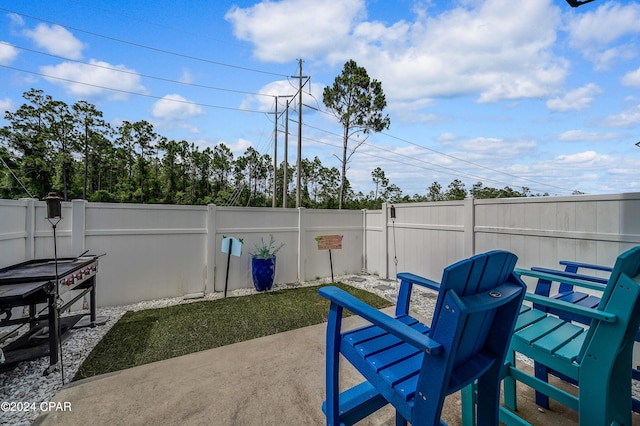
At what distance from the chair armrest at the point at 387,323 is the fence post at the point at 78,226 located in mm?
3936

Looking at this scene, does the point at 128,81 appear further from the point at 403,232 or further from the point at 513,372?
the point at 513,372

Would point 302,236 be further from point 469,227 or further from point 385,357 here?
point 385,357

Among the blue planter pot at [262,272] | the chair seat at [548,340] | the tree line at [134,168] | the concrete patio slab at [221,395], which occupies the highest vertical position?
the tree line at [134,168]

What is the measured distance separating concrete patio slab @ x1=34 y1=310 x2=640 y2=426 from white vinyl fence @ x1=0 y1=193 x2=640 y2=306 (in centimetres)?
168

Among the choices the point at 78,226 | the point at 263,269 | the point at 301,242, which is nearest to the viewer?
the point at 78,226

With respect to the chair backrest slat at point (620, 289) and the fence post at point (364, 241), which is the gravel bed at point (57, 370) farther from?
the fence post at point (364, 241)

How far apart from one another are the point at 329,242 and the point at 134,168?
1889 centimetres

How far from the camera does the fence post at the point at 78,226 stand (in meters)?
3.53

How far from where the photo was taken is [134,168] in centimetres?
1855

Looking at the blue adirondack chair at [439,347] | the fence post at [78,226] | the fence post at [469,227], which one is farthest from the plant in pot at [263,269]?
the blue adirondack chair at [439,347]

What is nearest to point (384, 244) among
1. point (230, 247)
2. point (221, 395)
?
point (230, 247)

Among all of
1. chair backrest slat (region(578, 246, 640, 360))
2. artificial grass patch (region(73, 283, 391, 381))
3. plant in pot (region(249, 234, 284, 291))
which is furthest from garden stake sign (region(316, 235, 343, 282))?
chair backrest slat (region(578, 246, 640, 360))

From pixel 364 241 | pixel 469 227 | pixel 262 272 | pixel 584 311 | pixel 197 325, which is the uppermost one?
pixel 469 227

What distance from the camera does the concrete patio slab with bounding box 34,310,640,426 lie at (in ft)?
5.48
